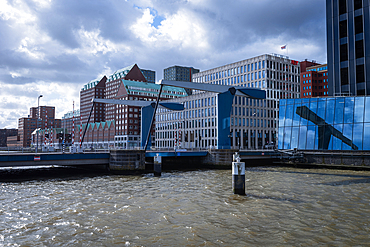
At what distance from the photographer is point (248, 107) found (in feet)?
299

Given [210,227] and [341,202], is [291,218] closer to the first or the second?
[210,227]

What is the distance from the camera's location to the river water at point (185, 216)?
1351cm

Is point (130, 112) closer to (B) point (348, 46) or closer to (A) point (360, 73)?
(B) point (348, 46)

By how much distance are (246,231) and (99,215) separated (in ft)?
27.6

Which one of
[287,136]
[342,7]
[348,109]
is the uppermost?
[342,7]

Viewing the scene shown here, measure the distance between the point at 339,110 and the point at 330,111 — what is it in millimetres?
1462

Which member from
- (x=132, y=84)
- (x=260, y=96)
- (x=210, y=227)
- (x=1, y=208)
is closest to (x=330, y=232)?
(x=210, y=227)

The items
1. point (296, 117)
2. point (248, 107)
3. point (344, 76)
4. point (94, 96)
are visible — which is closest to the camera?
point (296, 117)

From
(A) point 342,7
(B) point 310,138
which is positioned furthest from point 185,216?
(A) point 342,7

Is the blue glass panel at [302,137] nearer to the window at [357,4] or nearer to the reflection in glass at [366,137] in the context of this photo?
the reflection in glass at [366,137]

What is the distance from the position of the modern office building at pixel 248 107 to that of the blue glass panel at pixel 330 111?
35.5m

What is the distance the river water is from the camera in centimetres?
1351

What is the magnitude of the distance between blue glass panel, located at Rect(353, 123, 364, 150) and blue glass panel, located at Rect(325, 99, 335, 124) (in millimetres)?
4053

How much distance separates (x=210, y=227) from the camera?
1538 centimetres
